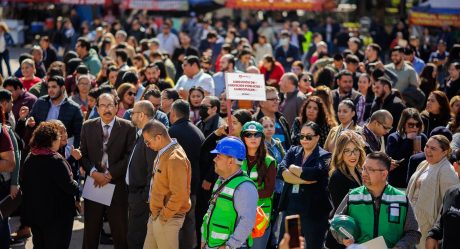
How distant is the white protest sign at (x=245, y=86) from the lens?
1004 centimetres

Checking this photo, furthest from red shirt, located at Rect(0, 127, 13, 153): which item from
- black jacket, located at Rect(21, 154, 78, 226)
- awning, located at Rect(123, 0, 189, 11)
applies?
awning, located at Rect(123, 0, 189, 11)

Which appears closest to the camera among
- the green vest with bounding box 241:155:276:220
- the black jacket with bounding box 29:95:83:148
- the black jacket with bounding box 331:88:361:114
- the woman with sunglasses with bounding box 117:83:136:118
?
the green vest with bounding box 241:155:276:220

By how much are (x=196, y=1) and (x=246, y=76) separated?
24.1 metres

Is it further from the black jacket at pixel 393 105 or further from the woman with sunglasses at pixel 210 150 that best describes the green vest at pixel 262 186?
the black jacket at pixel 393 105

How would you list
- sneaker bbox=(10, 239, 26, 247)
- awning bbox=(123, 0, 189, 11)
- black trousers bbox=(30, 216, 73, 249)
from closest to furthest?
black trousers bbox=(30, 216, 73, 249) → sneaker bbox=(10, 239, 26, 247) → awning bbox=(123, 0, 189, 11)

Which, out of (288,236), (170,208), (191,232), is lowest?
(191,232)

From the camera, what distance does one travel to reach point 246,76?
1020 cm

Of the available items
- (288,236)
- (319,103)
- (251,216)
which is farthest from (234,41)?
(288,236)

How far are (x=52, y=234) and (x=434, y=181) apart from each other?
3621 millimetres

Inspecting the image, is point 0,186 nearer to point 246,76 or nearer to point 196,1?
point 246,76

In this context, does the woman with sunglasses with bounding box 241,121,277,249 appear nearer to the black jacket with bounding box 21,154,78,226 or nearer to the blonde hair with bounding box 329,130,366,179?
the blonde hair with bounding box 329,130,366,179

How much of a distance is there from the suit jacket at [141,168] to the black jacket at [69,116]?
2.18 meters

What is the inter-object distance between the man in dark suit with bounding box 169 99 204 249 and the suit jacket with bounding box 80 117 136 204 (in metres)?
0.50

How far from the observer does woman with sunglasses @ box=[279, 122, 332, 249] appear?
8.41m
